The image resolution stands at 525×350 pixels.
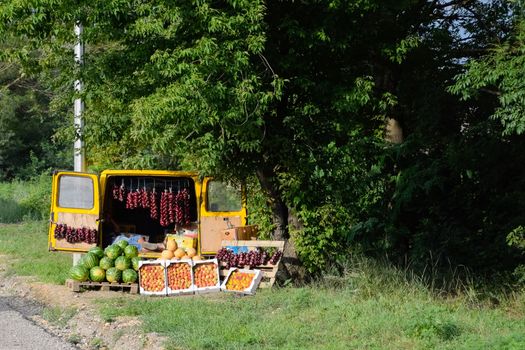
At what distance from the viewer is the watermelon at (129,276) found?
14.0 meters

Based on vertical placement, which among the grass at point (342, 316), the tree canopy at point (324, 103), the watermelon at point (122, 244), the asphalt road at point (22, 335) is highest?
the tree canopy at point (324, 103)

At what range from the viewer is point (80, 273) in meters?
14.1

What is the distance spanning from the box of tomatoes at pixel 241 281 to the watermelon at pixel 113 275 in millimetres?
1762

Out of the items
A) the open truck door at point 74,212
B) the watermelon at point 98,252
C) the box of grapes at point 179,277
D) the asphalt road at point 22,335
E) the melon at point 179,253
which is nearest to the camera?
the asphalt road at point 22,335

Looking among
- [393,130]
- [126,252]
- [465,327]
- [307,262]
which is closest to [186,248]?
[126,252]

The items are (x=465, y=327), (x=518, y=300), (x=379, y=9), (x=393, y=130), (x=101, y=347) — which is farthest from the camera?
(x=393, y=130)

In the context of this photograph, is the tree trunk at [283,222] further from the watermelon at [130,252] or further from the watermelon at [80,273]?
the watermelon at [80,273]

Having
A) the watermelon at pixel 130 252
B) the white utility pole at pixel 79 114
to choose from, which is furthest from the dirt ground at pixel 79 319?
the white utility pole at pixel 79 114

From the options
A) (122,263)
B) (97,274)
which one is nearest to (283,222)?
(122,263)

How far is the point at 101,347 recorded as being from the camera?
10.5 m

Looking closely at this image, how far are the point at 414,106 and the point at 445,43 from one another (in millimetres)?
1315

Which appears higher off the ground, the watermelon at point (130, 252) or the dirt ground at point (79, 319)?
the watermelon at point (130, 252)

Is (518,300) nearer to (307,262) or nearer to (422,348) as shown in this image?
(307,262)

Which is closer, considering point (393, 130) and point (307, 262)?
point (307, 262)
